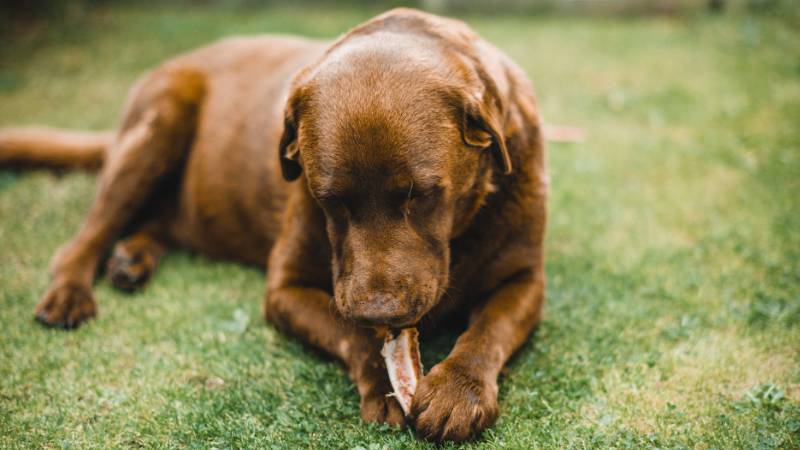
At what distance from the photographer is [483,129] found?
9.09 ft

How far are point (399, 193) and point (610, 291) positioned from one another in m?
1.71

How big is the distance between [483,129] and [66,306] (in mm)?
2324

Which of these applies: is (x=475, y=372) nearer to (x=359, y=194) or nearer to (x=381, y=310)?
(x=381, y=310)

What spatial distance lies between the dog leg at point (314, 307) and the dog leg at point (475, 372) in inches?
7.6

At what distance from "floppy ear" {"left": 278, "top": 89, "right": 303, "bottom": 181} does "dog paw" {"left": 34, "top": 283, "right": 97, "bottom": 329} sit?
54.2 inches

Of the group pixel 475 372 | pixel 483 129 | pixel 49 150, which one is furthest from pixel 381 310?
pixel 49 150

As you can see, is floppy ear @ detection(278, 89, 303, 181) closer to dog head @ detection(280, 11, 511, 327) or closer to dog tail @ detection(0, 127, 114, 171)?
dog head @ detection(280, 11, 511, 327)

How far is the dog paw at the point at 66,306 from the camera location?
357 centimetres

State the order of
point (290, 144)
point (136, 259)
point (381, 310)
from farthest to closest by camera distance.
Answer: point (136, 259), point (290, 144), point (381, 310)

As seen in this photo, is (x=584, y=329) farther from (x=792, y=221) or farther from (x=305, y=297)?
(x=792, y=221)

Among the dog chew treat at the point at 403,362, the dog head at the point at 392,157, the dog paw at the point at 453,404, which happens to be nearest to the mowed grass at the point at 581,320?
the dog paw at the point at 453,404

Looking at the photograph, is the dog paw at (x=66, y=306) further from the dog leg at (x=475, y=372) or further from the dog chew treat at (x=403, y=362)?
the dog leg at (x=475, y=372)

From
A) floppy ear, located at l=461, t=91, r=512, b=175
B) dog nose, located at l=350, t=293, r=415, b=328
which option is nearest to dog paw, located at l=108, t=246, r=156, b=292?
dog nose, located at l=350, t=293, r=415, b=328

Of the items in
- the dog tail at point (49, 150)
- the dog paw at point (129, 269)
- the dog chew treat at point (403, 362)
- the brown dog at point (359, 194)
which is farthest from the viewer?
the dog tail at point (49, 150)
